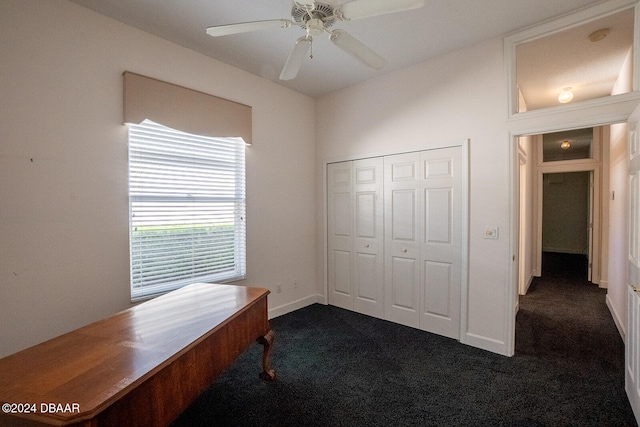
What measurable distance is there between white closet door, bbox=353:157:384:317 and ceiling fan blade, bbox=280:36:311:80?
67.1 inches

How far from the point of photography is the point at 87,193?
227cm

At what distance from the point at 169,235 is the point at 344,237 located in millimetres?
2133

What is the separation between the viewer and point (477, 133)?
2.83m

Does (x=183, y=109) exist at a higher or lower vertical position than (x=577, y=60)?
lower

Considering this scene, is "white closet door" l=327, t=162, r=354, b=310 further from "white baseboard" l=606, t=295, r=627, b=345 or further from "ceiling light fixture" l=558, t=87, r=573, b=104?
"white baseboard" l=606, t=295, r=627, b=345

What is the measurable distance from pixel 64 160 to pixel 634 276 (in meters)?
4.06

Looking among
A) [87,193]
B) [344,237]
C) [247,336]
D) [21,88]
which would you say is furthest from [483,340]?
[21,88]

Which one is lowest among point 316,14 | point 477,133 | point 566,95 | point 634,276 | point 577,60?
point 634,276

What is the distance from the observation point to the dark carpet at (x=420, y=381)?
6.25ft

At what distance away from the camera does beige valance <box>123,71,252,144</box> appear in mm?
2475

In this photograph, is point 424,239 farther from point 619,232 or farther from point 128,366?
→ point 128,366

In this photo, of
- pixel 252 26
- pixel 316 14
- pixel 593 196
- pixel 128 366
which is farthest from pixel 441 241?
pixel 593 196

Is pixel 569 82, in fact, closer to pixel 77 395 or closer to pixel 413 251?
pixel 413 251

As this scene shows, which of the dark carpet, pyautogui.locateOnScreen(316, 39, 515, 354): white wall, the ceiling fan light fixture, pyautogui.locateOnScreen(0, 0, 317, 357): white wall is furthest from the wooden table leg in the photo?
the ceiling fan light fixture
